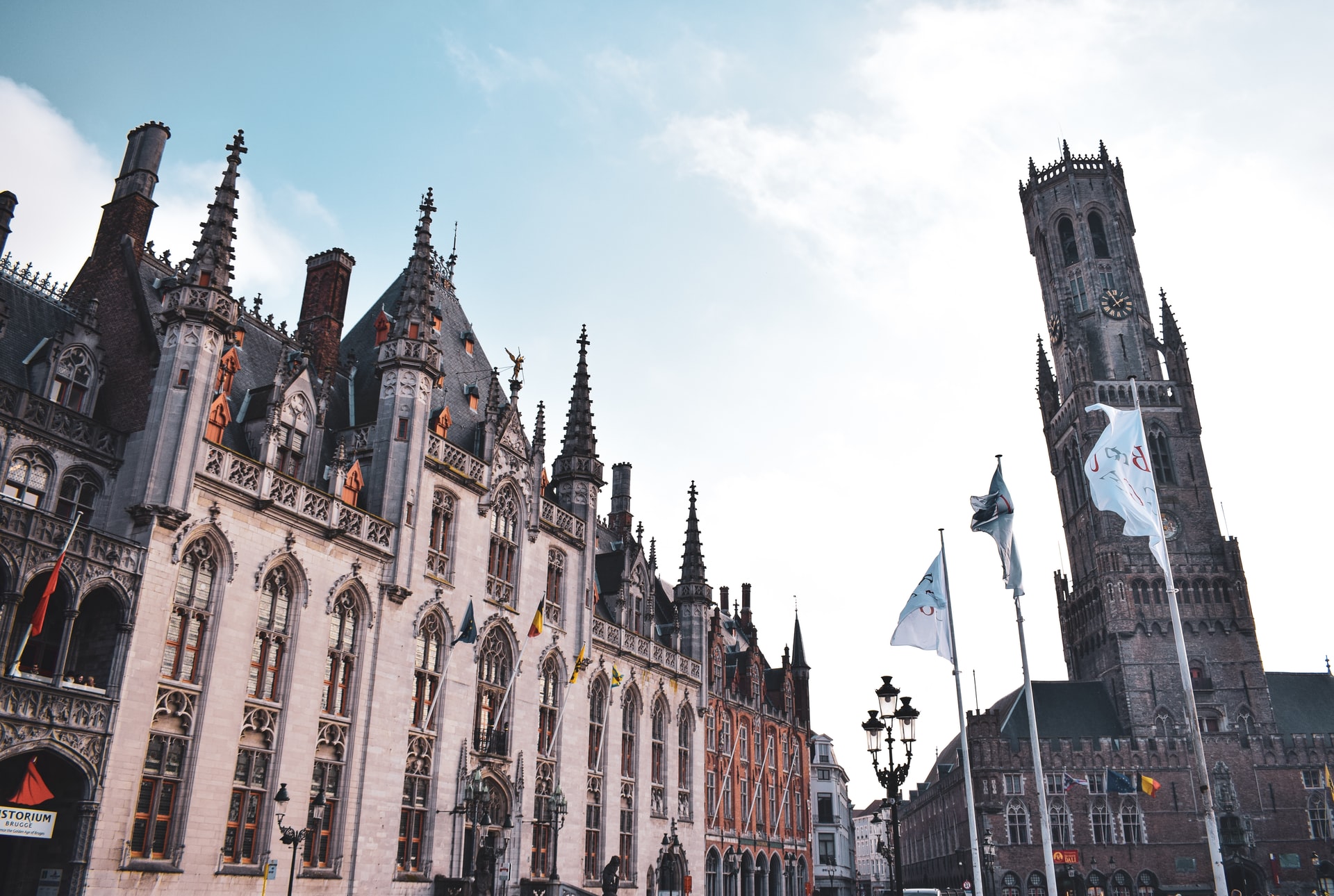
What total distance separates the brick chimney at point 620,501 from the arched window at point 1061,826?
45737mm

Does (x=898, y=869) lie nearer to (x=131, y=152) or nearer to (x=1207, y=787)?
(x=1207, y=787)

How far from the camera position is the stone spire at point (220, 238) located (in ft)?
86.9

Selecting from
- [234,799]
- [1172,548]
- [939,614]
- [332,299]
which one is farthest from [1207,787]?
[1172,548]

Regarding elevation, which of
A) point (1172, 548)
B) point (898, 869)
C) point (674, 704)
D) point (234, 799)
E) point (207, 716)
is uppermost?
point (1172, 548)

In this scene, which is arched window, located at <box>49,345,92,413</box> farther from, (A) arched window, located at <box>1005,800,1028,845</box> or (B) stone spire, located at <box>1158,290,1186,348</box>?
(B) stone spire, located at <box>1158,290,1186,348</box>

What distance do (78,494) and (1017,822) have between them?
249ft

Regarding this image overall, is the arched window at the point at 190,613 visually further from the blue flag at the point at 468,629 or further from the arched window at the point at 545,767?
the arched window at the point at 545,767

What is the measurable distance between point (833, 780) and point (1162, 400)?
160 ft

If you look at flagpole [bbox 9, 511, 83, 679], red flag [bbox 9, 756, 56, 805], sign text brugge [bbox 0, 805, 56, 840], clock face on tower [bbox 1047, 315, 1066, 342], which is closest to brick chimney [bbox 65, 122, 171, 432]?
flagpole [bbox 9, 511, 83, 679]

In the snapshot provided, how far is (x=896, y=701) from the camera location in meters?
25.0

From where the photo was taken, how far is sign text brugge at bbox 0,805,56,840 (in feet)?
63.8

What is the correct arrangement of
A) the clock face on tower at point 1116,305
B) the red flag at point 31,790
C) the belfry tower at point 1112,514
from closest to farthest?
the red flag at point 31,790
the belfry tower at point 1112,514
the clock face on tower at point 1116,305

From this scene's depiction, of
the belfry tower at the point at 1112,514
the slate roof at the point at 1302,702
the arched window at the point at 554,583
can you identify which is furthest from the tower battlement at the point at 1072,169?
the arched window at the point at 554,583

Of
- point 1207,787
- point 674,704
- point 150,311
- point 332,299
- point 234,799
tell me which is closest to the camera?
point 1207,787
